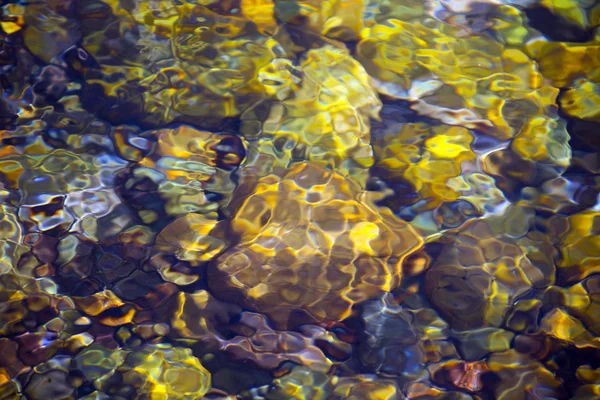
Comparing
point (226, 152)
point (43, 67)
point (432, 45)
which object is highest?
point (432, 45)

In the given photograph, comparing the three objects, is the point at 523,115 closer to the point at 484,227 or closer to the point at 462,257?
the point at 484,227

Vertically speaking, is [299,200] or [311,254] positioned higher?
[299,200]

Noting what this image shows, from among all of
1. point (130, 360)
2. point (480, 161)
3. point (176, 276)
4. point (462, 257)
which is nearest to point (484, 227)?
point (462, 257)

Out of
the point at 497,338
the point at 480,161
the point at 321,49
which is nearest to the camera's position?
the point at 497,338

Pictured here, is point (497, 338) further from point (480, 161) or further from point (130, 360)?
point (130, 360)

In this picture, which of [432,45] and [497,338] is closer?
[497,338]

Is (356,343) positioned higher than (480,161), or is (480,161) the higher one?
(480,161)

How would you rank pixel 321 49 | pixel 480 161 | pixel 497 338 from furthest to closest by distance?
pixel 321 49
pixel 480 161
pixel 497 338
